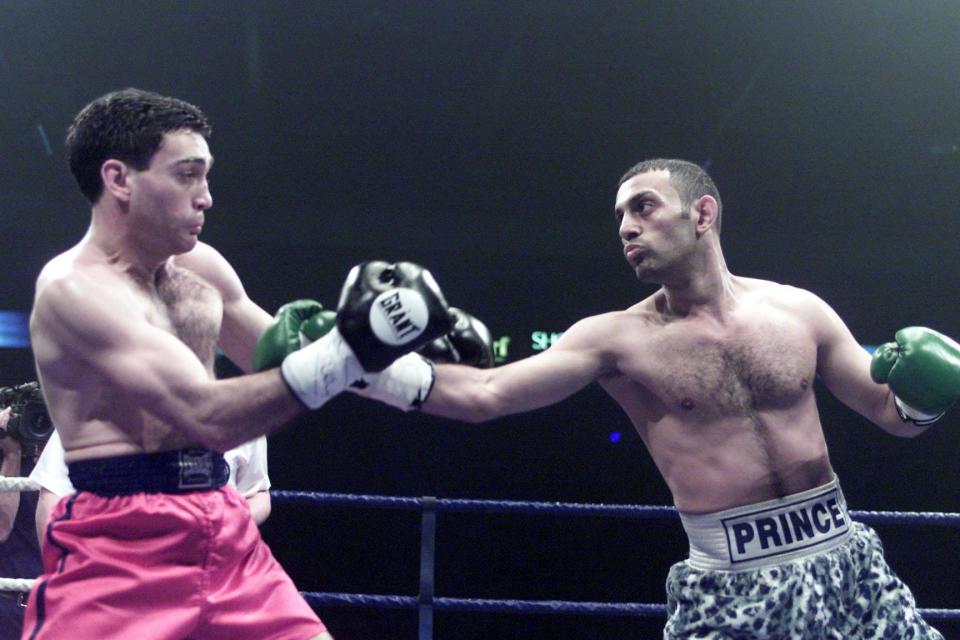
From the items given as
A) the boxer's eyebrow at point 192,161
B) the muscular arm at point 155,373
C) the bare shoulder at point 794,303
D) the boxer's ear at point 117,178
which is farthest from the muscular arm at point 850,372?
the boxer's ear at point 117,178

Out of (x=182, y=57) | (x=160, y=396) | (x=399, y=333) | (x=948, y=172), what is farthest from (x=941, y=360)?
(x=948, y=172)

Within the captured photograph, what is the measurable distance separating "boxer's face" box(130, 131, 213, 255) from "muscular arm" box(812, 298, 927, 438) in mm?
1379

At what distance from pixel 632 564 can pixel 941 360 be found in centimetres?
638

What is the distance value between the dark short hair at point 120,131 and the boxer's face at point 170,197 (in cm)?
2

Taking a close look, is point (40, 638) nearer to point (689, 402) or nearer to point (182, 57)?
point (689, 402)

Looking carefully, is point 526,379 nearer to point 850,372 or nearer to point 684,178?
point 684,178

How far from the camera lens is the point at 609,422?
7699mm

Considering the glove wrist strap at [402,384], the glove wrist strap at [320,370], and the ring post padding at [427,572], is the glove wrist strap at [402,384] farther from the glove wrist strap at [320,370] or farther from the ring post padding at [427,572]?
the ring post padding at [427,572]

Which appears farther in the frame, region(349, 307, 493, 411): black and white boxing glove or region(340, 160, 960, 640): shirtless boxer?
region(340, 160, 960, 640): shirtless boxer

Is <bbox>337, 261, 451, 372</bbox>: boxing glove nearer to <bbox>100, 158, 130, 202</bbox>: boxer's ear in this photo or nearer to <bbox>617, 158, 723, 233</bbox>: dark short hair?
<bbox>100, 158, 130, 202</bbox>: boxer's ear

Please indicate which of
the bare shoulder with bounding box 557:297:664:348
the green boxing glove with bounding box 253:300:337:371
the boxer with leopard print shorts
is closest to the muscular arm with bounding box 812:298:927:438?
the boxer with leopard print shorts

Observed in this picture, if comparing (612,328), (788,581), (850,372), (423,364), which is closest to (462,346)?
(423,364)

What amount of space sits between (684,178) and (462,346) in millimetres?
716

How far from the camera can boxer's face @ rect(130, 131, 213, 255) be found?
166cm
